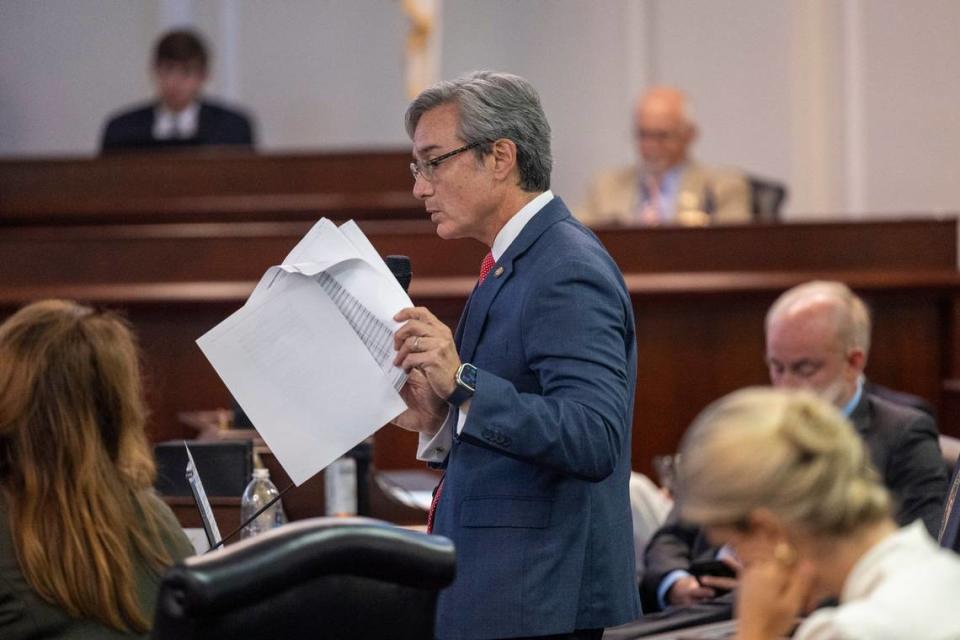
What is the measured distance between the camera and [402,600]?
179 centimetres

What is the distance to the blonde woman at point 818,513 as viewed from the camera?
1604 millimetres

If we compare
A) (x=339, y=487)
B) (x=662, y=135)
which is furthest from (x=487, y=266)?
(x=662, y=135)

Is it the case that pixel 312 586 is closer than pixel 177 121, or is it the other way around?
pixel 312 586

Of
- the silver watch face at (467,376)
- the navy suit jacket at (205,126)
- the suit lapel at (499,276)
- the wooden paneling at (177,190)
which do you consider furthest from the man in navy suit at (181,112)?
the silver watch face at (467,376)

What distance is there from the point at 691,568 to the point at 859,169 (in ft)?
17.9

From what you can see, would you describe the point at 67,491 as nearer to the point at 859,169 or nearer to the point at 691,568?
the point at 691,568

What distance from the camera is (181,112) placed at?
8.34m

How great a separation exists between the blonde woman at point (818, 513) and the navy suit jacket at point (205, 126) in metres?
6.72

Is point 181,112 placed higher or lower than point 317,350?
higher

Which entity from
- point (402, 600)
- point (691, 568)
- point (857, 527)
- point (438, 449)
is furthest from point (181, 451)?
point (857, 527)

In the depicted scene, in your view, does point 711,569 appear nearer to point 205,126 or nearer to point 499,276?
point 499,276

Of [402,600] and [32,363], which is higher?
[32,363]

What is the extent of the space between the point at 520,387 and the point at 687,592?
4.93 feet

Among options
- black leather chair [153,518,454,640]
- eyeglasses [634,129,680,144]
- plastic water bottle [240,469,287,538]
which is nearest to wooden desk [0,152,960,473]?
eyeglasses [634,129,680,144]
